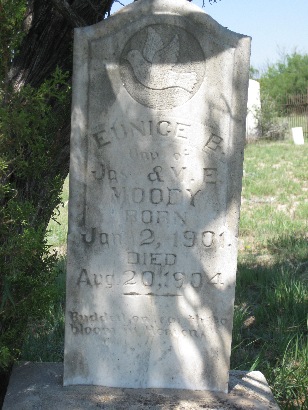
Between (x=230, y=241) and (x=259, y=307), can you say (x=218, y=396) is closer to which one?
(x=230, y=241)

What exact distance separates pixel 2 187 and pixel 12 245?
0.25m

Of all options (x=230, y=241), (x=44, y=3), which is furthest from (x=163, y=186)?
(x=44, y=3)

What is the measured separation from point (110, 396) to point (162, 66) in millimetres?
1485

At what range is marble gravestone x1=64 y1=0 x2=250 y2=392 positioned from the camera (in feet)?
9.43

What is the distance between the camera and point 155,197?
2988 millimetres

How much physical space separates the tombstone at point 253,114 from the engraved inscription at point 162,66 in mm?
19973

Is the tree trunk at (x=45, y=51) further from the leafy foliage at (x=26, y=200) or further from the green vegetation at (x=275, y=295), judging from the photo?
the green vegetation at (x=275, y=295)

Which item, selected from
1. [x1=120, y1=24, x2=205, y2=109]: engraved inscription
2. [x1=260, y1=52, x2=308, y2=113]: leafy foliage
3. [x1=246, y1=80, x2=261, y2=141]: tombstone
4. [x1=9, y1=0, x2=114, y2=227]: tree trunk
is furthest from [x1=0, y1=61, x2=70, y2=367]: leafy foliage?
[x1=260, y1=52, x2=308, y2=113]: leafy foliage

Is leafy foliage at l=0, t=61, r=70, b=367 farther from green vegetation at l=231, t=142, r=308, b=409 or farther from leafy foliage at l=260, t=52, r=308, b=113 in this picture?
leafy foliage at l=260, t=52, r=308, b=113

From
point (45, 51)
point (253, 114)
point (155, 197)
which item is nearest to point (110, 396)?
point (155, 197)

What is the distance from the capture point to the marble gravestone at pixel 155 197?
2873mm

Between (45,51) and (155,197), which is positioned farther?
(45,51)

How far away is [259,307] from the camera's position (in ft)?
15.8

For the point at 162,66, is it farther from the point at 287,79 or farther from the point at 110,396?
the point at 287,79
